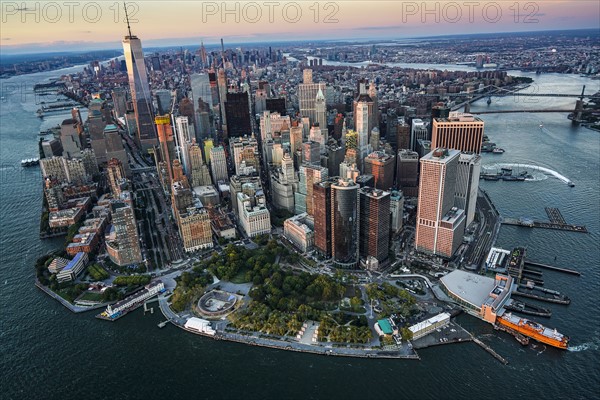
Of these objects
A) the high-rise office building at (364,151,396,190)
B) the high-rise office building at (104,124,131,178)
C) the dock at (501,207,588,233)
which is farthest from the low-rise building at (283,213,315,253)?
the high-rise office building at (104,124,131,178)

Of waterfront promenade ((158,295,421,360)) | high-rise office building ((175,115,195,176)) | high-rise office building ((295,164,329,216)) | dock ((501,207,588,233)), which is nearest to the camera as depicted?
waterfront promenade ((158,295,421,360))

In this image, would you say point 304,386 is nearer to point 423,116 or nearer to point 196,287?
point 196,287

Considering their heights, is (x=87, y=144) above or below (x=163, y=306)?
above

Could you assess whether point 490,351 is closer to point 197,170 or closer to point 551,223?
point 551,223

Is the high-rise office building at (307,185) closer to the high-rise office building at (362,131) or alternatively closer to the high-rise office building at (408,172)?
the high-rise office building at (408,172)

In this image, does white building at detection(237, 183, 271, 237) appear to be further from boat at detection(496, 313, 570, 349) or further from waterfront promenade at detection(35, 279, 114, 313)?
boat at detection(496, 313, 570, 349)

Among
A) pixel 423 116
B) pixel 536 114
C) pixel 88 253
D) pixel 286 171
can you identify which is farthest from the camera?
pixel 536 114

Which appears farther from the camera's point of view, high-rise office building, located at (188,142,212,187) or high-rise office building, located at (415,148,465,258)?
high-rise office building, located at (188,142,212,187)

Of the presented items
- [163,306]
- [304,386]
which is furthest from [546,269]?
[163,306]
